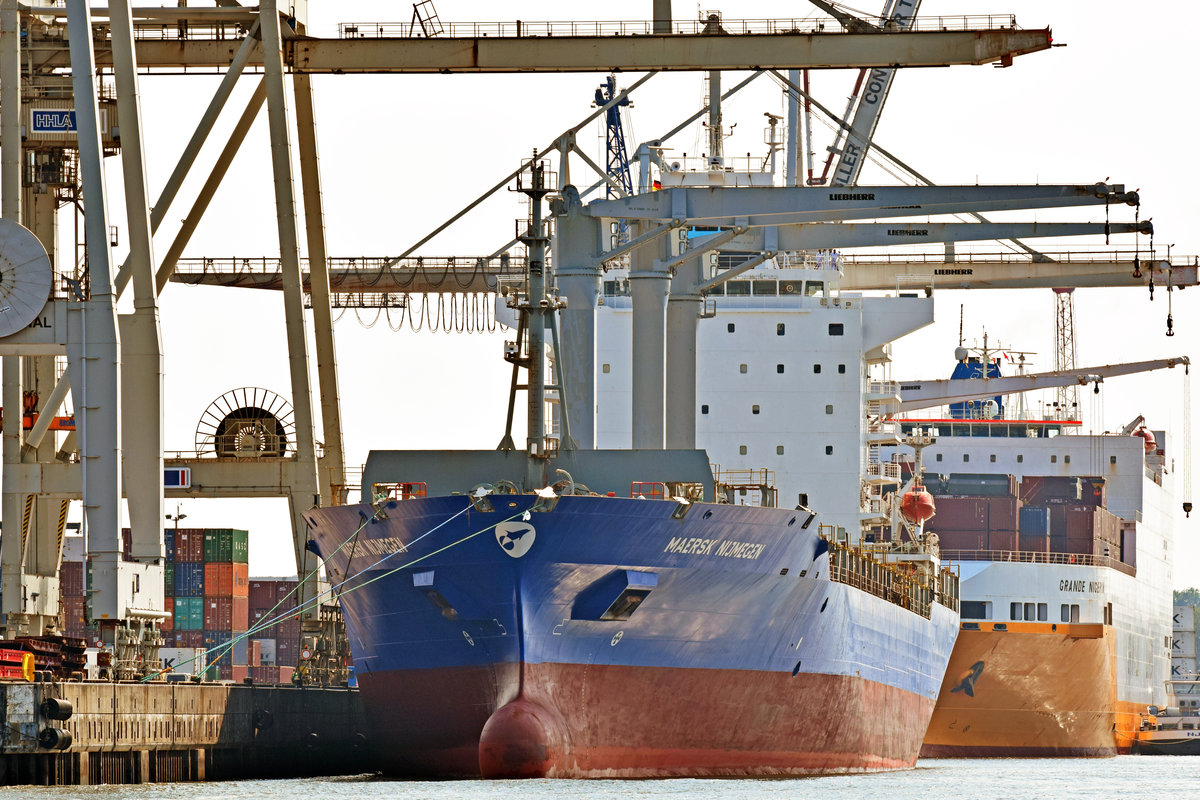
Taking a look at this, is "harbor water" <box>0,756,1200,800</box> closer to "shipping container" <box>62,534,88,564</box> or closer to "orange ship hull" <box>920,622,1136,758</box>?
"orange ship hull" <box>920,622,1136,758</box>

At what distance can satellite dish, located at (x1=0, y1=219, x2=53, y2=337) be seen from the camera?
24.9 m

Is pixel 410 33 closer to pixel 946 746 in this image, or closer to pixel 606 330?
pixel 606 330

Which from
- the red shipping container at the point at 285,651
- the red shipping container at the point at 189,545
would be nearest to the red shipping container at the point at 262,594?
the red shipping container at the point at 285,651

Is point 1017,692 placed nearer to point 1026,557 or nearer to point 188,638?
point 1026,557

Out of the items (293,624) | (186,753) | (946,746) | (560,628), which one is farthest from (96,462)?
(293,624)

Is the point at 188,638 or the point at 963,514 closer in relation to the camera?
the point at 963,514

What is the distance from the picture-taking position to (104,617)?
81.9ft

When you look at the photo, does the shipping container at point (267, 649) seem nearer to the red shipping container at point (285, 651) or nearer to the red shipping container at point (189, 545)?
the red shipping container at point (285, 651)

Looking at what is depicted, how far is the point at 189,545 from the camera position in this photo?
155ft

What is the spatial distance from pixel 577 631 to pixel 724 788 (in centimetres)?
254

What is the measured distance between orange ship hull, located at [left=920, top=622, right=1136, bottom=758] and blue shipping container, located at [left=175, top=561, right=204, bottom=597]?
59.1ft

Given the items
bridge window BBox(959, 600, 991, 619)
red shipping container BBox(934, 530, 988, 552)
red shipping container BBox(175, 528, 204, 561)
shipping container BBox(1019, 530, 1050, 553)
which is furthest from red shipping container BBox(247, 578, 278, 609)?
shipping container BBox(1019, 530, 1050, 553)

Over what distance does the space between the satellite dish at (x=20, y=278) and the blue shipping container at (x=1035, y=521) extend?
27.0 m

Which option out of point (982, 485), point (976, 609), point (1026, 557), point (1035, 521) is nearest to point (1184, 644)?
point (982, 485)
